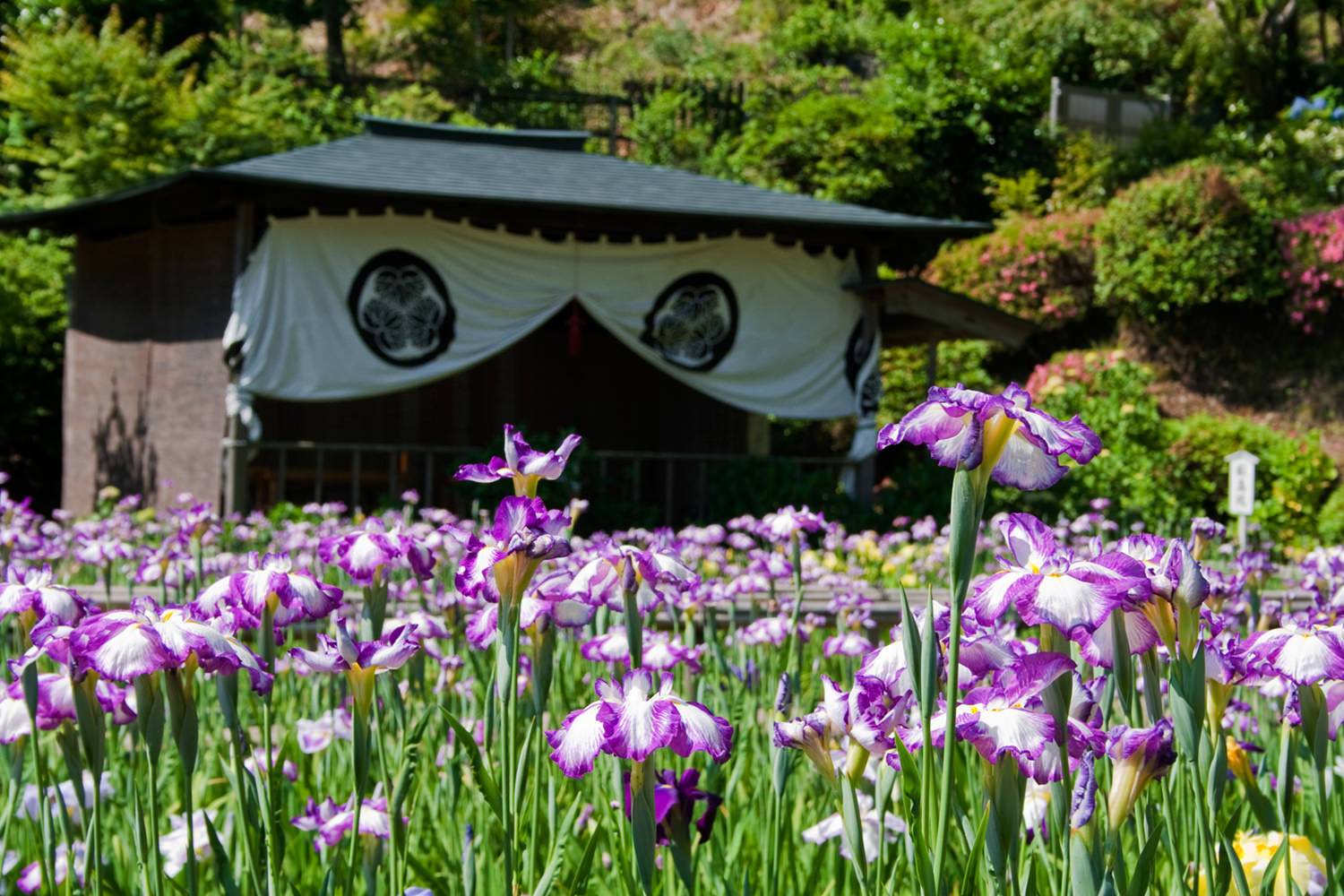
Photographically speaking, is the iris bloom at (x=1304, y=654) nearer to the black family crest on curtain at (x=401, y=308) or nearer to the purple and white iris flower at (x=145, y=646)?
the purple and white iris flower at (x=145, y=646)

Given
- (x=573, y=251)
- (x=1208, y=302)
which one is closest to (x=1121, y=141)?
(x=1208, y=302)

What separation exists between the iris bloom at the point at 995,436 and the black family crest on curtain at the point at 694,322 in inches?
353

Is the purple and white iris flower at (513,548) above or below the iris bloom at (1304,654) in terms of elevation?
above

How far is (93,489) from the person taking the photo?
10.8 metres

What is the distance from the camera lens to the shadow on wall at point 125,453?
33.6 feet

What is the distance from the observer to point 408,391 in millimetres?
11922

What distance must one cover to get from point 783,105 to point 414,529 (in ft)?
53.6

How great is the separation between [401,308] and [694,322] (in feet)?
7.27

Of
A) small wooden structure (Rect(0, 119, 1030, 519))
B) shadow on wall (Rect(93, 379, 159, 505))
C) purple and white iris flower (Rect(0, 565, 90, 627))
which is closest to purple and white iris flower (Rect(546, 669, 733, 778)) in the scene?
purple and white iris flower (Rect(0, 565, 90, 627))

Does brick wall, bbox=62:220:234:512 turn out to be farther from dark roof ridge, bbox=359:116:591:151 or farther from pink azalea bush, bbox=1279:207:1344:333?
pink azalea bush, bbox=1279:207:1344:333

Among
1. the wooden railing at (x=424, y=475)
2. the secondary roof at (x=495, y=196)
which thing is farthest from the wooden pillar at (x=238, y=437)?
the wooden railing at (x=424, y=475)

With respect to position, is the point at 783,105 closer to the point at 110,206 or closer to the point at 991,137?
the point at 991,137

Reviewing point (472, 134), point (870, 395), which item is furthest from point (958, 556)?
point (472, 134)

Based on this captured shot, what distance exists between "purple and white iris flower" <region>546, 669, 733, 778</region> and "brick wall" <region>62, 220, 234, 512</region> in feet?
29.3
